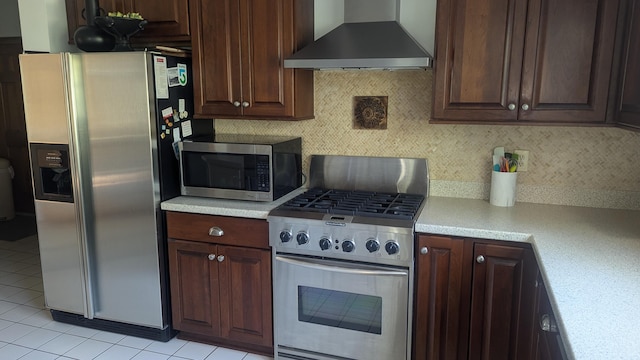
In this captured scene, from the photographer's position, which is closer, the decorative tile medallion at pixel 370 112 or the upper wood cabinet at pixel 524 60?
the upper wood cabinet at pixel 524 60

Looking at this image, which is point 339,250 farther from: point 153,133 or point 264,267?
point 153,133

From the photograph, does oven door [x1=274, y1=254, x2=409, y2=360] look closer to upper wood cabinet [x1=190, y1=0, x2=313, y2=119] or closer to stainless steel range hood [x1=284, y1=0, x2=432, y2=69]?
upper wood cabinet [x1=190, y1=0, x2=313, y2=119]

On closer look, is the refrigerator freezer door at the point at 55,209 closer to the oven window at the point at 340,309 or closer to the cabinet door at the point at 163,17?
the cabinet door at the point at 163,17

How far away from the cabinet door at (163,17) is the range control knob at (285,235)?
1.30m

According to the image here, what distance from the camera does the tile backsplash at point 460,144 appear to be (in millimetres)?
2473

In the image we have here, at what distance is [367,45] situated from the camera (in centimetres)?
236

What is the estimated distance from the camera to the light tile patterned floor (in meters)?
2.66

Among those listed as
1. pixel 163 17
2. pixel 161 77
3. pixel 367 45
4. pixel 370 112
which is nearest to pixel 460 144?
pixel 370 112

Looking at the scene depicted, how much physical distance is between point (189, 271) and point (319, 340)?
84 cm

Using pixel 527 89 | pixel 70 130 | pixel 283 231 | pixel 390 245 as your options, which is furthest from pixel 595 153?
pixel 70 130

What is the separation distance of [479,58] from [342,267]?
1214 millimetres

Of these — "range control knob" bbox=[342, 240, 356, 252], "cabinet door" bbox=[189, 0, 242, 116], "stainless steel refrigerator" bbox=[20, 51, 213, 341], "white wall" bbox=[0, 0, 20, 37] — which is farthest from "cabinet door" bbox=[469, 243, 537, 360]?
"white wall" bbox=[0, 0, 20, 37]

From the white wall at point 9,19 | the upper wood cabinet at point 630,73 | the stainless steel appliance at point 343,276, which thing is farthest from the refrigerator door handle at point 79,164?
the white wall at point 9,19

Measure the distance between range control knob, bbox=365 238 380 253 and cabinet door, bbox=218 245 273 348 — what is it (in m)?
0.57
